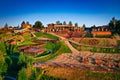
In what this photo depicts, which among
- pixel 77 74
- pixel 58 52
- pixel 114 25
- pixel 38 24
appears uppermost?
pixel 38 24

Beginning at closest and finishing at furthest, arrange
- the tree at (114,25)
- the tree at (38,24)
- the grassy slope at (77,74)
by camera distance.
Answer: the grassy slope at (77,74), the tree at (114,25), the tree at (38,24)

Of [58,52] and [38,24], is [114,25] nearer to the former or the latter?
[58,52]

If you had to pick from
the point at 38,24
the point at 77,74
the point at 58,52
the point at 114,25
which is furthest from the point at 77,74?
the point at 38,24

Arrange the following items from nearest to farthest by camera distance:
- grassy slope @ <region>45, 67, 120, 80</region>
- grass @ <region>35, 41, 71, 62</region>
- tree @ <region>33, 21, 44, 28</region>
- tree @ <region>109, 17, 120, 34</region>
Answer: grassy slope @ <region>45, 67, 120, 80</region> < grass @ <region>35, 41, 71, 62</region> < tree @ <region>109, 17, 120, 34</region> < tree @ <region>33, 21, 44, 28</region>

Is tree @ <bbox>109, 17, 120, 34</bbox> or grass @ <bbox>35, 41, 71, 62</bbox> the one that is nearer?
grass @ <bbox>35, 41, 71, 62</bbox>

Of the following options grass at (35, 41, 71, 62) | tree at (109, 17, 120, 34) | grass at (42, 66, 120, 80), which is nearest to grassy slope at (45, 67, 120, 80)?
grass at (42, 66, 120, 80)

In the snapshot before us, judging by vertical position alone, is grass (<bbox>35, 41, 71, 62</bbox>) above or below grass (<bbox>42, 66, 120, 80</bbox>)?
above

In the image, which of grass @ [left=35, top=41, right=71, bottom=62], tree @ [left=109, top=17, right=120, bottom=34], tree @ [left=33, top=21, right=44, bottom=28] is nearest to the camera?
grass @ [left=35, top=41, right=71, bottom=62]

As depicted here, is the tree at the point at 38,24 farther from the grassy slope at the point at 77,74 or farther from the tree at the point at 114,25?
the grassy slope at the point at 77,74

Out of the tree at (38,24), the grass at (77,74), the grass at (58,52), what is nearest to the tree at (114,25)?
the grass at (58,52)

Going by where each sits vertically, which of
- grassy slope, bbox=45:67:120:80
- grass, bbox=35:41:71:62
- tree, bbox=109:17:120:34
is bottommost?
grassy slope, bbox=45:67:120:80

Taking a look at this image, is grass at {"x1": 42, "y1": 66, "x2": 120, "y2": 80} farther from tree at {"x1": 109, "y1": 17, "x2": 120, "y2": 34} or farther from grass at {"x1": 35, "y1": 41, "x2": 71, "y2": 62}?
tree at {"x1": 109, "y1": 17, "x2": 120, "y2": 34}

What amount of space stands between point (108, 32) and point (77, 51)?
2855 cm

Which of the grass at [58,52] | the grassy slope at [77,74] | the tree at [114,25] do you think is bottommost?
the grassy slope at [77,74]
